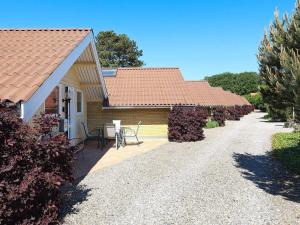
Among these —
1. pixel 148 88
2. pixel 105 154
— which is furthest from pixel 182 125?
pixel 105 154

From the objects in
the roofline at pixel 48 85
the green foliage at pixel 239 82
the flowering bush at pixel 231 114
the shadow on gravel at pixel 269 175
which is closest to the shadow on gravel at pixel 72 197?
the roofline at pixel 48 85

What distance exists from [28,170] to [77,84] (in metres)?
10.7

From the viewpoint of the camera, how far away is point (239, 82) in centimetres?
10362

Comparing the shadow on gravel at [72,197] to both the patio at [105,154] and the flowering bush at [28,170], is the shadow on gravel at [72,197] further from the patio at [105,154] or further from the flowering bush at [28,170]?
the patio at [105,154]

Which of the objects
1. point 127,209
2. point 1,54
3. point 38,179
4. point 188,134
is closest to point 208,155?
point 188,134

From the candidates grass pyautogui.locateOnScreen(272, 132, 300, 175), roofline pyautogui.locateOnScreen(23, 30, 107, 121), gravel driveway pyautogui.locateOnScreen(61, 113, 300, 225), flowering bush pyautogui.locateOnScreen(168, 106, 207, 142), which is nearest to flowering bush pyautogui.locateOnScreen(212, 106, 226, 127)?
flowering bush pyautogui.locateOnScreen(168, 106, 207, 142)

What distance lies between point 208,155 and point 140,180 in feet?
16.6

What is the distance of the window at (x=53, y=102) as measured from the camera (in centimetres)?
1170

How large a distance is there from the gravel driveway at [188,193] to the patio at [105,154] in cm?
54

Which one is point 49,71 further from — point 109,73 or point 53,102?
point 109,73

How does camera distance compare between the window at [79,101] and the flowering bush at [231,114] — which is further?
the flowering bush at [231,114]

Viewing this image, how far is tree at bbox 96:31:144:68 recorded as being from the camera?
206ft

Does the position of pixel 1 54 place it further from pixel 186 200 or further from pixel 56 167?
pixel 186 200

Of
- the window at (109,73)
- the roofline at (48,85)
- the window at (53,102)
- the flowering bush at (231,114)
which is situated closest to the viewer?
the roofline at (48,85)
